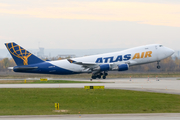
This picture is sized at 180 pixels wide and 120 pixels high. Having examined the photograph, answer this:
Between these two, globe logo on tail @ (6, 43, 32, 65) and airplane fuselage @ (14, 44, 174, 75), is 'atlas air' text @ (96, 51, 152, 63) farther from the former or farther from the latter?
globe logo on tail @ (6, 43, 32, 65)

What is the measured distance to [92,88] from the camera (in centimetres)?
3634

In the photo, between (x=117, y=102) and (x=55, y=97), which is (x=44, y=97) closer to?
(x=55, y=97)

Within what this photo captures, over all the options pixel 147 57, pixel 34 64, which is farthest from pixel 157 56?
pixel 34 64

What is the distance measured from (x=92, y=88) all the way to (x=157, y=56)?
26447 millimetres

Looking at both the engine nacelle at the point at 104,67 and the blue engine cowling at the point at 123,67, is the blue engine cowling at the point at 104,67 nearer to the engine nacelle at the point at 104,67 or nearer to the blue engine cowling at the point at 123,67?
the engine nacelle at the point at 104,67

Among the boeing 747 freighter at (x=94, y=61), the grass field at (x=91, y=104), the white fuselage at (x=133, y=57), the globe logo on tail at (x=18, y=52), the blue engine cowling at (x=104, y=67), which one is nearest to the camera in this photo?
the grass field at (x=91, y=104)

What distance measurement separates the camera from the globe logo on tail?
189ft

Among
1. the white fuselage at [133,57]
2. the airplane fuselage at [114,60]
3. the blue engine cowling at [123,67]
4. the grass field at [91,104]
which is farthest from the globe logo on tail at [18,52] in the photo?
the grass field at [91,104]

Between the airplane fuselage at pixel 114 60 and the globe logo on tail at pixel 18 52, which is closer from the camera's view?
the globe logo on tail at pixel 18 52

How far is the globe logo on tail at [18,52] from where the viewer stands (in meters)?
57.7

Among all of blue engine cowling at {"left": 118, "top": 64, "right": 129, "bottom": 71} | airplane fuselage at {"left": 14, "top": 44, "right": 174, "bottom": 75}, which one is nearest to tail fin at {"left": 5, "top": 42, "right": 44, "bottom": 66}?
airplane fuselage at {"left": 14, "top": 44, "right": 174, "bottom": 75}

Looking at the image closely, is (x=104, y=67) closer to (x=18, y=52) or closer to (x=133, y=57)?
(x=133, y=57)

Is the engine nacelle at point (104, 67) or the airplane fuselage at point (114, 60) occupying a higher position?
the airplane fuselage at point (114, 60)

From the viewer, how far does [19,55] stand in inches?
2290
